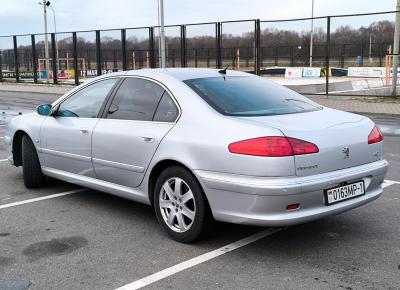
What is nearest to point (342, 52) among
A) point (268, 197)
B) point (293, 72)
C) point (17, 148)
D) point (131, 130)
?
point (293, 72)

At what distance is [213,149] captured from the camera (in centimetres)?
402

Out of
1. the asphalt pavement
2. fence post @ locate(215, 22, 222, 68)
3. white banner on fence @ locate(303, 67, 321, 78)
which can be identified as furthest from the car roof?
white banner on fence @ locate(303, 67, 321, 78)

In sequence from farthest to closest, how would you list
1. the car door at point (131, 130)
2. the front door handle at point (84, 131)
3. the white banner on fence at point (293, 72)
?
the white banner on fence at point (293, 72)
the front door handle at point (84, 131)
the car door at point (131, 130)

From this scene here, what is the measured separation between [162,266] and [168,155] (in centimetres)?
Result: 93

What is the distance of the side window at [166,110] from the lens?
4.54 metres

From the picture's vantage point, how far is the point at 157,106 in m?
4.73

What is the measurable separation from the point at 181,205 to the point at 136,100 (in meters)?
1.21

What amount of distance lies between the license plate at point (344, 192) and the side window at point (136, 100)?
→ 173 cm

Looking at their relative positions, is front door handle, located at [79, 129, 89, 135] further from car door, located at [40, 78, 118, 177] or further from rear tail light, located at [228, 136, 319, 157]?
rear tail light, located at [228, 136, 319, 157]

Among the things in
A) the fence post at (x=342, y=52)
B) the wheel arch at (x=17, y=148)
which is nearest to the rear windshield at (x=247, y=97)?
the wheel arch at (x=17, y=148)

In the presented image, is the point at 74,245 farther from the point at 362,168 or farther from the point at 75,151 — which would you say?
the point at 362,168

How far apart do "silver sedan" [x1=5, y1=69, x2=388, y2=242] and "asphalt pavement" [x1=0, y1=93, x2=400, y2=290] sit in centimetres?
31

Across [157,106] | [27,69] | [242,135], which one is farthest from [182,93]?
[27,69]

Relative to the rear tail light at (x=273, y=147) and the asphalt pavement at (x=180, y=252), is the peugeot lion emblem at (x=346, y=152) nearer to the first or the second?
the rear tail light at (x=273, y=147)
